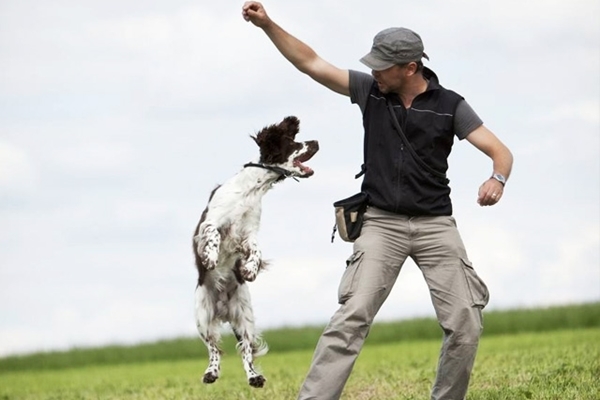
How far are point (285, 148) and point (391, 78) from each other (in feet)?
3.31

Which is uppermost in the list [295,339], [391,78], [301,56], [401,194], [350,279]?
[301,56]

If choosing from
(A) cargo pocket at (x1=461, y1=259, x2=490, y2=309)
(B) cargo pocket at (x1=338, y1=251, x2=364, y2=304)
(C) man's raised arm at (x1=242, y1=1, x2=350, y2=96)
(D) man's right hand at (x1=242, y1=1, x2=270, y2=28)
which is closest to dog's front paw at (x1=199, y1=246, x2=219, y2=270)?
(B) cargo pocket at (x1=338, y1=251, x2=364, y2=304)

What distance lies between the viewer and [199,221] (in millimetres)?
9320

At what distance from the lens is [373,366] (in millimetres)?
16203

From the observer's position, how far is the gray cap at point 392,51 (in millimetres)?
8461

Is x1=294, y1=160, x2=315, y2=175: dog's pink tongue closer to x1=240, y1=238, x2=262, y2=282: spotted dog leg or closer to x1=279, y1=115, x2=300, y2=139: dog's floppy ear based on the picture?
x1=279, y1=115, x2=300, y2=139: dog's floppy ear

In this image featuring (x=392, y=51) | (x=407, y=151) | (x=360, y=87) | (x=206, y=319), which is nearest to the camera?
(x=392, y=51)

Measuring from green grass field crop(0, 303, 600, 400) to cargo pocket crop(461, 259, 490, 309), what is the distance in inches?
81.3

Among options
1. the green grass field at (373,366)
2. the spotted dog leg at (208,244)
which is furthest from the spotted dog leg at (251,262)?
the green grass field at (373,366)

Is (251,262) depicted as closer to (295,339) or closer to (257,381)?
(257,381)

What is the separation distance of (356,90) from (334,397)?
221 centimetres

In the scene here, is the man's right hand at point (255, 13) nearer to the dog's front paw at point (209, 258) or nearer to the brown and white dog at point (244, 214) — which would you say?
Answer: the brown and white dog at point (244, 214)

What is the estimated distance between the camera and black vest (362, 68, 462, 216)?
8.58 meters

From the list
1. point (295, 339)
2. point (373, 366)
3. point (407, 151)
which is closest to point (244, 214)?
point (407, 151)
